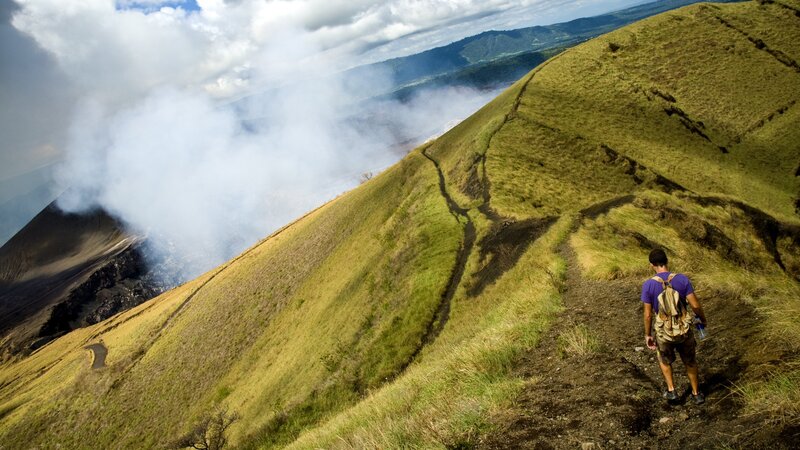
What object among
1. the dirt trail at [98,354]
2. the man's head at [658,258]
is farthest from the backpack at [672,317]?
the dirt trail at [98,354]

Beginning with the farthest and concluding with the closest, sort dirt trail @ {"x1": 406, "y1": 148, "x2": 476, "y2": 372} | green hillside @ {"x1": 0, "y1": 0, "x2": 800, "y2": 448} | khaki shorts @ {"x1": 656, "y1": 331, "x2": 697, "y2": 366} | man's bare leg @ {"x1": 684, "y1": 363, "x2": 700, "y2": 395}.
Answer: dirt trail @ {"x1": 406, "y1": 148, "x2": 476, "y2": 372} < green hillside @ {"x1": 0, "y1": 0, "x2": 800, "y2": 448} < khaki shorts @ {"x1": 656, "y1": 331, "x2": 697, "y2": 366} < man's bare leg @ {"x1": 684, "y1": 363, "x2": 700, "y2": 395}

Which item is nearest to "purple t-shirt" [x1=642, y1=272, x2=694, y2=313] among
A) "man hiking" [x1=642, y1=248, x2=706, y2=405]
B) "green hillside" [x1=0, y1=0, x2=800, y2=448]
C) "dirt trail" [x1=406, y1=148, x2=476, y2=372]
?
"man hiking" [x1=642, y1=248, x2=706, y2=405]

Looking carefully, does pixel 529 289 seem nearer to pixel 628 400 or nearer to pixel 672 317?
pixel 628 400

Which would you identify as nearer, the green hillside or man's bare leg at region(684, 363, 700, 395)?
man's bare leg at region(684, 363, 700, 395)

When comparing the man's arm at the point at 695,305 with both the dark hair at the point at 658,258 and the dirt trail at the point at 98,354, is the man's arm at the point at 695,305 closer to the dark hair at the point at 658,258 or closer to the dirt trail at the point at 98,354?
the dark hair at the point at 658,258

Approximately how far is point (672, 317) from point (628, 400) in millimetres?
1925

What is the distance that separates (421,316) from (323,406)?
9601mm

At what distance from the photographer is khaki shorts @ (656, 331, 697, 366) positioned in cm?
834

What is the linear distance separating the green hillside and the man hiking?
584 mm

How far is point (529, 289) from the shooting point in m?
20.6

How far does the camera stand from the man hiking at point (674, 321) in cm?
827

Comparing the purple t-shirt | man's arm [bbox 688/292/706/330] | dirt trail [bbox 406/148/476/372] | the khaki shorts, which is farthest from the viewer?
dirt trail [bbox 406/148/476/372]

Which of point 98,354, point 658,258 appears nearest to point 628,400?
point 658,258

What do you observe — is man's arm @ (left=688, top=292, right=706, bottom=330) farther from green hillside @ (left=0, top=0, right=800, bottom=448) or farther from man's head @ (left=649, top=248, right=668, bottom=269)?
green hillside @ (left=0, top=0, right=800, bottom=448)
